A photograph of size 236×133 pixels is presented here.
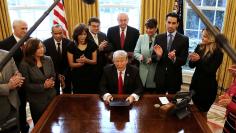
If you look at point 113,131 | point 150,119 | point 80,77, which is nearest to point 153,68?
point 80,77

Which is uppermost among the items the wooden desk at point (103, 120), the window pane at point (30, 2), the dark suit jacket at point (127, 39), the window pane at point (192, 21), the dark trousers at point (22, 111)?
the window pane at point (30, 2)

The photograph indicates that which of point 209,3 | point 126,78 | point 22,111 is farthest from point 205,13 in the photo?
point 22,111

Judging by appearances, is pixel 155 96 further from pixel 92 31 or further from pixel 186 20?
pixel 186 20

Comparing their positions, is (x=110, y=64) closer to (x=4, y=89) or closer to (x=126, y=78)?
(x=126, y=78)

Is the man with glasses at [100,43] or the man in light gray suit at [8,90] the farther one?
the man with glasses at [100,43]

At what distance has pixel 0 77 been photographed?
243cm

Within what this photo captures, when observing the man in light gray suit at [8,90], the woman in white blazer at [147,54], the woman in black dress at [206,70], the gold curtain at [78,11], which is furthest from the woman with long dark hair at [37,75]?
the gold curtain at [78,11]

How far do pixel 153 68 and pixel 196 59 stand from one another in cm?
76

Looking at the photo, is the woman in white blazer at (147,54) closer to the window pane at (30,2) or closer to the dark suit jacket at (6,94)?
the dark suit jacket at (6,94)

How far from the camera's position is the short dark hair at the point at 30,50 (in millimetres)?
2689

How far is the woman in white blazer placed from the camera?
Result: 3.40 m

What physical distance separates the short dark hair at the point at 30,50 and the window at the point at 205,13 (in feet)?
10.4

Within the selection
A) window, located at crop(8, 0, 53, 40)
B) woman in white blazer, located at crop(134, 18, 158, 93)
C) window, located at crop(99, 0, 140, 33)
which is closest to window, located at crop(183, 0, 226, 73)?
window, located at crop(99, 0, 140, 33)

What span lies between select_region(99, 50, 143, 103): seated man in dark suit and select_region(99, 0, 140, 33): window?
255cm
